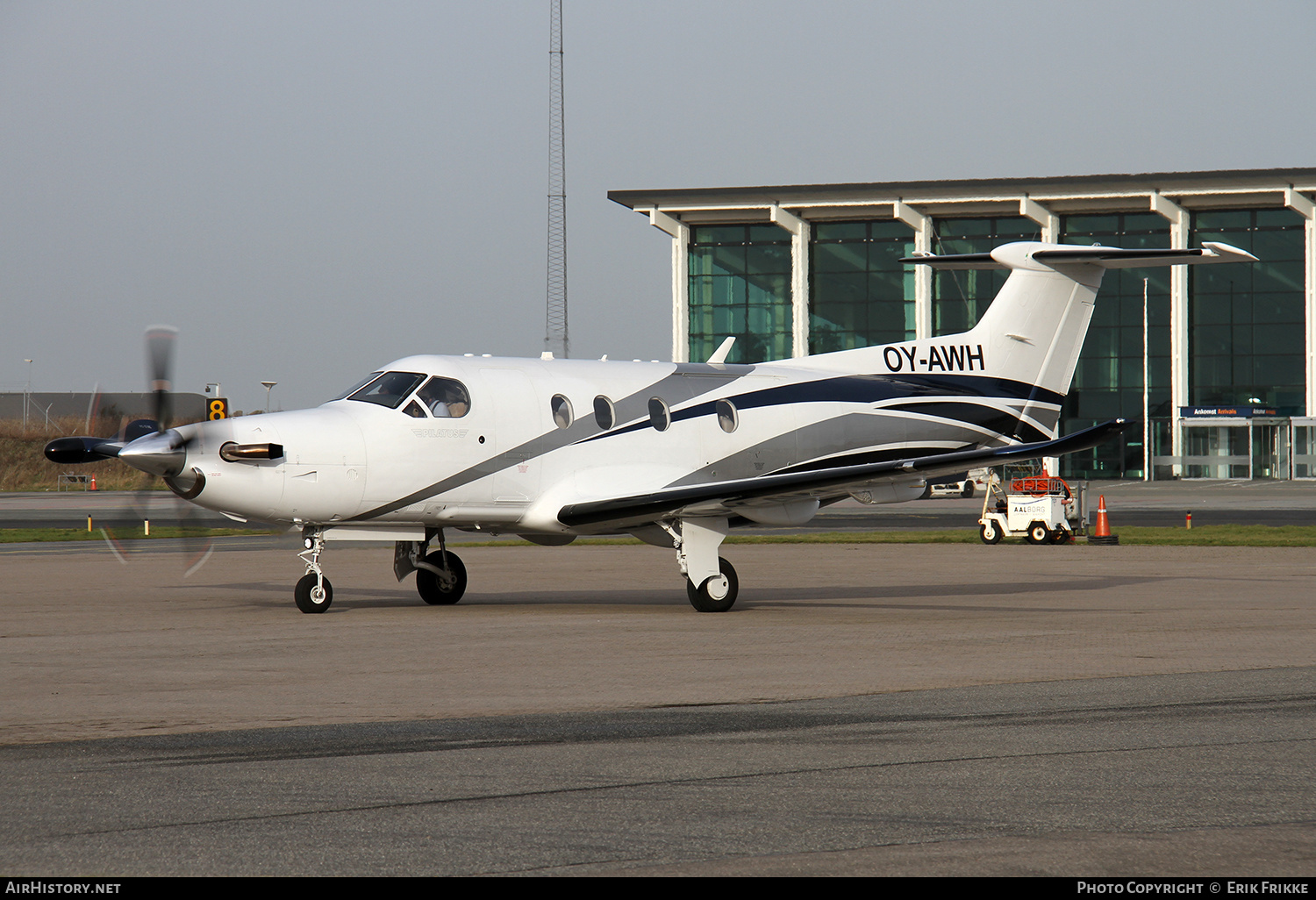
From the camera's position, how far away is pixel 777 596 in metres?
18.2

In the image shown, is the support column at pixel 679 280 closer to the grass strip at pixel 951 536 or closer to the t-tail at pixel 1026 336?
the grass strip at pixel 951 536

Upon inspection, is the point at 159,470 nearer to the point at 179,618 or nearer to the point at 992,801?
the point at 179,618

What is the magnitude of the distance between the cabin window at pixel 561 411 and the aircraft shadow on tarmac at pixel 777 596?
2.44 m

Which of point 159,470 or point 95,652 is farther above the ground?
point 159,470

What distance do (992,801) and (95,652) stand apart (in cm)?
881

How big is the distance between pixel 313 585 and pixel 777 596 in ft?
21.0

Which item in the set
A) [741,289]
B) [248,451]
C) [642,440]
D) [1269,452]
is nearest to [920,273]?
[741,289]

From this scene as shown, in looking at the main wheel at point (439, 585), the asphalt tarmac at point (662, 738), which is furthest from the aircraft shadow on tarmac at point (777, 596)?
the asphalt tarmac at point (662, 738)

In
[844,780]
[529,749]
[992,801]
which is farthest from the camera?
[529,749]

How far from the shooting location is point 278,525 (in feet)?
49.6

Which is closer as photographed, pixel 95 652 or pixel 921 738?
pixel 921 738

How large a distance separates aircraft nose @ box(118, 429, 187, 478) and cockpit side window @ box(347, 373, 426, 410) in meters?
2.25

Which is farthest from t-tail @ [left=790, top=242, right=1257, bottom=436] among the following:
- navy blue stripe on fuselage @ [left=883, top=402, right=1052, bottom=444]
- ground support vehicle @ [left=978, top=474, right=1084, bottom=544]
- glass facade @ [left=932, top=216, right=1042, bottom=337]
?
glass facade @ [left=932, top=216, right=1042, bottom=337]

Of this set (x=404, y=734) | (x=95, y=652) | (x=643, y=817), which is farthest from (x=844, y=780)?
(x=95, y=652)
